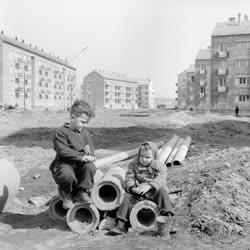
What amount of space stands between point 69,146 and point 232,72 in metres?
57.4

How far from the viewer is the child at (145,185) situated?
5.25 meters

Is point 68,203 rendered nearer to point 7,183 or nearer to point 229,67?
point 7,183

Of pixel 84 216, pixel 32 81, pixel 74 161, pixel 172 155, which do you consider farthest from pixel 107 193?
pixel 32 81

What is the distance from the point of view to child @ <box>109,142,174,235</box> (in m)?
5.25

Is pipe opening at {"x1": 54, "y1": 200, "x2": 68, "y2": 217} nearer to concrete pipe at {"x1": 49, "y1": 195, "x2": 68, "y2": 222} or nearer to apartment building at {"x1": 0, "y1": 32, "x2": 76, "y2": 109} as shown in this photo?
concrete pipe at {"x1": 49, "y1": 195, "x2": 68, "y2": 222}

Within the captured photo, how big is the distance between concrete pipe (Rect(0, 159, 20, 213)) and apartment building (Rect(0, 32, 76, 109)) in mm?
66953

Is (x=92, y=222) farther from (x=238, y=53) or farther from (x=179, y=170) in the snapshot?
(x=238, y=53)

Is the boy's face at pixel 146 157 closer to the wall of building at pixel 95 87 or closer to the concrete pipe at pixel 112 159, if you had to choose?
the concrete pipe at pixel 112 159

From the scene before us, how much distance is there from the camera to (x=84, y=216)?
553 cm

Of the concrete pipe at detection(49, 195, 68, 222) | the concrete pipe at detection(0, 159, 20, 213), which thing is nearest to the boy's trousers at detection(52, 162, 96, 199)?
the concrete pipe at detection(49, 195, 68, 222)

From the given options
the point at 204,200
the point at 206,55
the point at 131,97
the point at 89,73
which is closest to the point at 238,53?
the point at 206,55

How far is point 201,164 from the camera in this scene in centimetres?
916

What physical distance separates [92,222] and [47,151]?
27.2ft

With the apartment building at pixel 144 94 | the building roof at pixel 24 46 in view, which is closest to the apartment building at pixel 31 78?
the building roof at pixel 24 46
